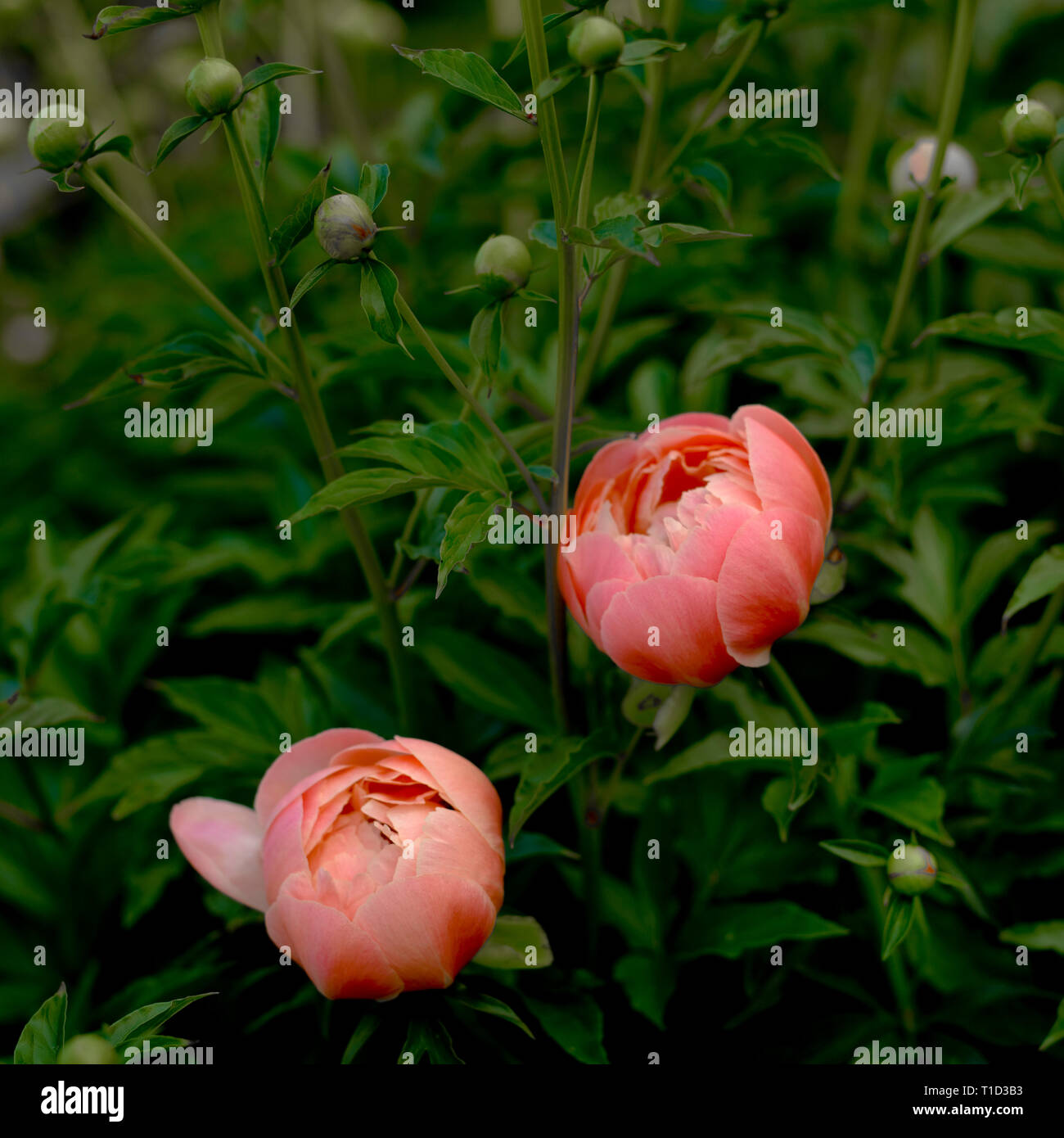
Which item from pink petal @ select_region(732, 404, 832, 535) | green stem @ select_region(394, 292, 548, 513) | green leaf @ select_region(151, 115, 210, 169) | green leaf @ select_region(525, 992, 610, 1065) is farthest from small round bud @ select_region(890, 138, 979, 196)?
green leaf @ select_region(525, 992, 610, 1065)

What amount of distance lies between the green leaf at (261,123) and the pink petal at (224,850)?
1.16 ft

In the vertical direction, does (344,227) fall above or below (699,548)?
above

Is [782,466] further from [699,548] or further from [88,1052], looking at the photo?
[88,1052]

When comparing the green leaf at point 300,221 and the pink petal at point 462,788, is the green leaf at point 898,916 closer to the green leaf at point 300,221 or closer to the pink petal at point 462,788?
the pink petal at point 462,788

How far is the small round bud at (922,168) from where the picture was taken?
758 mm

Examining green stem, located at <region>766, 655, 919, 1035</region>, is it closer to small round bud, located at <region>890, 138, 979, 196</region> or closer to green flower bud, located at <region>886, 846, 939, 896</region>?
green flower bud, located at <region>886, 846, 939, 896</region>

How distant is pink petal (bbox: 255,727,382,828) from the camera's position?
58 centimetres

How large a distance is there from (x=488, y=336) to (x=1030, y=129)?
0.32 m

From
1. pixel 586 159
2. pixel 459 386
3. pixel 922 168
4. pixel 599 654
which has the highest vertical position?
pixel 922 168

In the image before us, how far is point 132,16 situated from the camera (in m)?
0.50

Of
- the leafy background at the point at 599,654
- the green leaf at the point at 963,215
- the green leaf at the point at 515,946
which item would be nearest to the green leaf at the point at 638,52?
the leafy background at the point at 599,654

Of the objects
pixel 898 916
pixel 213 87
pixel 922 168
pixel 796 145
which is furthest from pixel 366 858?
pixel 922 168

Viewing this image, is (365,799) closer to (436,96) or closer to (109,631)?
(109,631)

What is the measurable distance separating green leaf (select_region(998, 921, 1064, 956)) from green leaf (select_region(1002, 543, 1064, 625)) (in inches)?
7.2
